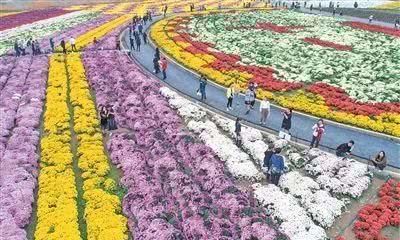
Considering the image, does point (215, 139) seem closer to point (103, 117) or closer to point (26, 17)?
point (103, 117)

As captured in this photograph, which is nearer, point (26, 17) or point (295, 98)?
point (295, 98)

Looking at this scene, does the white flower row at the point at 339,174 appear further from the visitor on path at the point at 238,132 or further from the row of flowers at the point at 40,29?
the row of flowers at the point at 40,29

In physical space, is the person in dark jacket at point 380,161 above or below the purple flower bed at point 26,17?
above

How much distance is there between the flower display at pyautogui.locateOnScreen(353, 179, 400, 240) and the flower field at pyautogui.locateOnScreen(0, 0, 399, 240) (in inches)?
2.3

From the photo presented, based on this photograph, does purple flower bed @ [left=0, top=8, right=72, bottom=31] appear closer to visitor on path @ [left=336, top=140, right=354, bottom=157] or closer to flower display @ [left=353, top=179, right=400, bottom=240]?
visitor on path @ [left=336, top=140, right=354, bottom=157]

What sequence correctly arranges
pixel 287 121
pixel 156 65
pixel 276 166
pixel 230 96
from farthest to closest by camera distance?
pixel 156 65, pixel 230 96, pixel 287 121, pixel 276 166

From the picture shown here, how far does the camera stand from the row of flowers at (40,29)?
63.6m

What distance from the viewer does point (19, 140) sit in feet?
106

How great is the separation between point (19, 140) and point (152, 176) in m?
10.3

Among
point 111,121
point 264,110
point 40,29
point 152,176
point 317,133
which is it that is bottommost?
point 40,29

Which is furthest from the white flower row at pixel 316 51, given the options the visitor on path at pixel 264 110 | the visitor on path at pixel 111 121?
the visitor on path at pixel 111 121

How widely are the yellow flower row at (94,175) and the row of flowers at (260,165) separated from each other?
635 centimetres

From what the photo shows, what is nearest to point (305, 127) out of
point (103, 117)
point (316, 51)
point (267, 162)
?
point (267, 162)

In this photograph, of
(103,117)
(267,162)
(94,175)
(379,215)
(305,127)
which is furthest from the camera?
(103,117)
